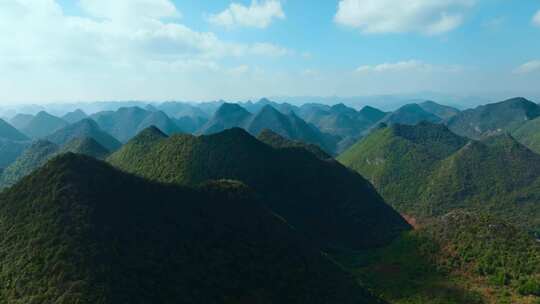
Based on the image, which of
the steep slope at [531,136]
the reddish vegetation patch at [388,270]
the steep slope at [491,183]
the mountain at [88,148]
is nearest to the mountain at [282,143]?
the steep slope at [491,183]

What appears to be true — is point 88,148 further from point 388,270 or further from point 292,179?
point 388,270

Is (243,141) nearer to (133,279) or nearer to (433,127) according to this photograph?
(133,279)

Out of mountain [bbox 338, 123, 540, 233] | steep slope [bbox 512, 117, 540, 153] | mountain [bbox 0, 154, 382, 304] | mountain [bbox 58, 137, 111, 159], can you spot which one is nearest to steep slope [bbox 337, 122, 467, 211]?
mountain [bbox 338, 123, 540, 233]

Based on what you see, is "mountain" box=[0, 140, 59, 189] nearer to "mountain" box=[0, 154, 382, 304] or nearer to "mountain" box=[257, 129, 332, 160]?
"mountain" box=[257, 129, 332, 160]

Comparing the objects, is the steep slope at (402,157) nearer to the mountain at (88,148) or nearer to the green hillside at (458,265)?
the green hillside at (458,265)

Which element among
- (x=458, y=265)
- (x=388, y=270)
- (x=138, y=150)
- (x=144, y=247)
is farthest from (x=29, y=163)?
(x=458, y=265)

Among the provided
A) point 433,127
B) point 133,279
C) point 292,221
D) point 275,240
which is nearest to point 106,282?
point 133,279
